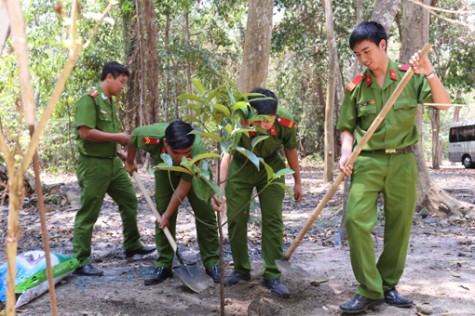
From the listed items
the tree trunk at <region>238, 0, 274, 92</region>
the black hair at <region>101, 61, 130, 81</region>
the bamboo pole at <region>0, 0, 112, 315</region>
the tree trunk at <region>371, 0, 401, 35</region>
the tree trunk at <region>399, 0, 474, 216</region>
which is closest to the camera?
the bamboo pole at <region>0, 0, 112, 315</region>

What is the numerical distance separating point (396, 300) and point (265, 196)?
3.71ft

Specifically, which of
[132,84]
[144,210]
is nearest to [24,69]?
[144,210]

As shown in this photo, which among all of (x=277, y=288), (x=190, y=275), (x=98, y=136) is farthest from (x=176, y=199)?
(x=277, y=288)

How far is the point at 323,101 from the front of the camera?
22969 mm

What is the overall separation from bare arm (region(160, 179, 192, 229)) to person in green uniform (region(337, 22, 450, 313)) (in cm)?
117

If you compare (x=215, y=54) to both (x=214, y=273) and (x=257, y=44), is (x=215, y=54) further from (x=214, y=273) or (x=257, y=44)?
(x=214, y=273)

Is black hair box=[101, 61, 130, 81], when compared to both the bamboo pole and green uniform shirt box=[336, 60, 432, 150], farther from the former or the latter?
the bamboo pole

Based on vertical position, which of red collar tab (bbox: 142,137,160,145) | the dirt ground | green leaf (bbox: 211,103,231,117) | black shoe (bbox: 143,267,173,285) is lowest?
the dirt ground

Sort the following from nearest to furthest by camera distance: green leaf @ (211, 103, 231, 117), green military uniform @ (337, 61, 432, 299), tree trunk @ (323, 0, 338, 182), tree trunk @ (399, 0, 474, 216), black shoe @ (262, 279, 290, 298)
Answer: green leaf @ (211, 103, 231, 117) → green military uniform @ (337, 61, 432, 299) → black shoe @ (262, 279, 290, 298) → tree trunk @ (399, 0, 474, 216) → tree trunk @ (323, 0, 338, 182)

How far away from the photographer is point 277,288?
3582 millimetres

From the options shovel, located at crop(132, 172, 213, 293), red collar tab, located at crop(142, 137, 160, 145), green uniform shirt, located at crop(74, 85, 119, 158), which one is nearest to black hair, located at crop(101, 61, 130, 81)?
green uniform shirt, located at crop(74, 85, 119, 158)

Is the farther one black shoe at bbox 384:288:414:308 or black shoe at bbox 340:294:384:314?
black shoe at bbox 384:288:414:308

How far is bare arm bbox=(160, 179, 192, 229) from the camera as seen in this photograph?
3691 mm

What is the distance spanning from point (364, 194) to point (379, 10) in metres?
2.64
